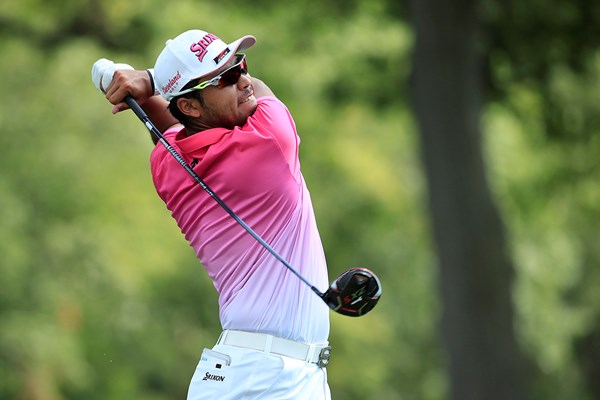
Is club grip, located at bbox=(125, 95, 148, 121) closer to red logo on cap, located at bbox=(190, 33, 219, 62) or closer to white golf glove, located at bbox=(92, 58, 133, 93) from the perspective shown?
white golf glove, located at bbox=(92, 58, 133, 93)

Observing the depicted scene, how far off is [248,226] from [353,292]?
51 centimetres

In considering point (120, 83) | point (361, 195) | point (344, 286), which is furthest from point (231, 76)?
point (361, 195)

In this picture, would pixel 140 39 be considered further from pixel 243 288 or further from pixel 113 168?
pixel 243 288

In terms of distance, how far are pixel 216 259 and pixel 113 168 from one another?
1736 centimetres

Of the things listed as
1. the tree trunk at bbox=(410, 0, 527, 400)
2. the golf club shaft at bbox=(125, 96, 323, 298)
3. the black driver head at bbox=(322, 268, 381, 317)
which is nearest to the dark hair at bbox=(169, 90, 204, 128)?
the golf club shaft at bbox=(125, 96, 323, 298)

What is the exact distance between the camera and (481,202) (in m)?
15.9

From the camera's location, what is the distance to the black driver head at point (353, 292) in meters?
5.61

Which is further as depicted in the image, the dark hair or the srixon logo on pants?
the dark hair

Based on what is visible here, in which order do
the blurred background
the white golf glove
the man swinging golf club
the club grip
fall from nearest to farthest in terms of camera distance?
the man swinging golf club, the club grip, the white golf glove, the blurred background

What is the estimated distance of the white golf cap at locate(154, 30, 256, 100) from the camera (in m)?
5.77

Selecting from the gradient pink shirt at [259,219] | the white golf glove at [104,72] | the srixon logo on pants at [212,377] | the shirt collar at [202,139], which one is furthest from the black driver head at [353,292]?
the white golf glove at [104,72]

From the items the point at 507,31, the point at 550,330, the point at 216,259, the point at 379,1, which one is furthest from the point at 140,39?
the point at 216,259

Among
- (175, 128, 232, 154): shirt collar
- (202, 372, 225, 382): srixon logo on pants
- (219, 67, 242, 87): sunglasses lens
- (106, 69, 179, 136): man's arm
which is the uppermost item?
(106, 69, 179, 136): man's arm

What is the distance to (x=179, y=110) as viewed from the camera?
5.96 meters
